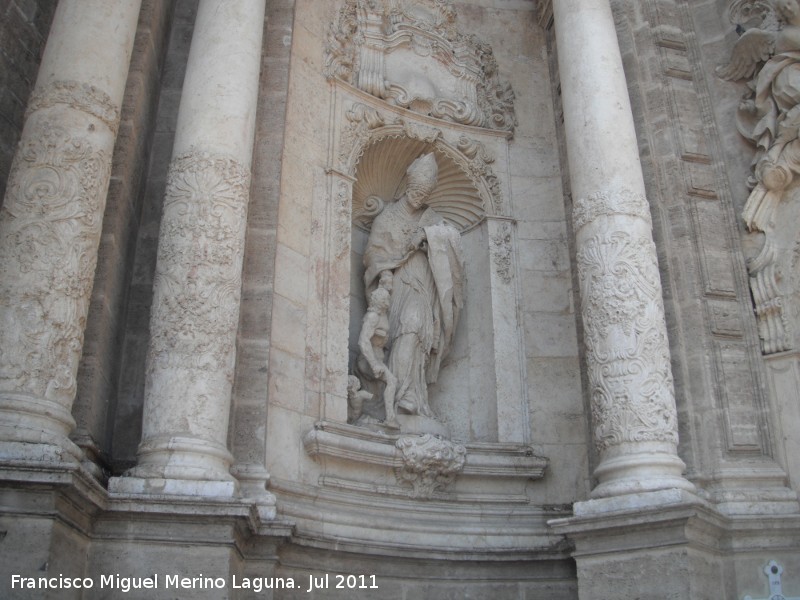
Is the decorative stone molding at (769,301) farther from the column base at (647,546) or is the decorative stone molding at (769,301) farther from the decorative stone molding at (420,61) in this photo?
the decorative stone molding at (420,61)

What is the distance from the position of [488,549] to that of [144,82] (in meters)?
5.04

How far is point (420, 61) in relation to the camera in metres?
10.6

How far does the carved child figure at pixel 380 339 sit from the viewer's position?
8.92 metres

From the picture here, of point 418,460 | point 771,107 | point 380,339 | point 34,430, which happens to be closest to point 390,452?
point 418,460

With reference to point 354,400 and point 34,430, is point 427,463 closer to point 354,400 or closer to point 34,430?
point 354,400

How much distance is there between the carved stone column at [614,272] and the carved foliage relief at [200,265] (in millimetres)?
2986

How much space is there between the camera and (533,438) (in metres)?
9.12

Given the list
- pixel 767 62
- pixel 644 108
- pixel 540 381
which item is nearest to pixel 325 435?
pixel 540 381

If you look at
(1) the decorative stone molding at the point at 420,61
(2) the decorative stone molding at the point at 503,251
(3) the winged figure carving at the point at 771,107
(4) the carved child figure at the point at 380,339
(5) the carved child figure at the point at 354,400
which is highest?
(1) the decorative stone molding at the point at 420,61

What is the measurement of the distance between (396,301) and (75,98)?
377cm

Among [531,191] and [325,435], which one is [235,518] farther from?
[531,191]

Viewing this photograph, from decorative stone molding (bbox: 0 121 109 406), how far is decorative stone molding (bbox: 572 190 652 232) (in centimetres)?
406

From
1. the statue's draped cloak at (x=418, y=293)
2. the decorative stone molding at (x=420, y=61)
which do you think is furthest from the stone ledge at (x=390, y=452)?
the decorative stone molding at (x=420, y=61)

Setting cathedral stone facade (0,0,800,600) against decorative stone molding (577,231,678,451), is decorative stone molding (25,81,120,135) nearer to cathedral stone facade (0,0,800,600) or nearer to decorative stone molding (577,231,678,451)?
cathedral stone facade (0,0,800,600)
